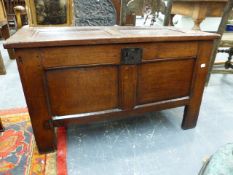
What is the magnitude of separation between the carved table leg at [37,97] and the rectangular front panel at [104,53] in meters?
0.05

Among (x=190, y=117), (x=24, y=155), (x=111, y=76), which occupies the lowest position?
(x=24, y=155)

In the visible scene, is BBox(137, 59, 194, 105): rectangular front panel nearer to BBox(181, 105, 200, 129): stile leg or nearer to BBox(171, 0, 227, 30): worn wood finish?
BBox(181, 105, 200, 129): stile leg

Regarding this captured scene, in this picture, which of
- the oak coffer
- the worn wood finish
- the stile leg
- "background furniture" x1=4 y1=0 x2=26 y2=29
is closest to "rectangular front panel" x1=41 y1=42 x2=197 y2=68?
the oak coffer

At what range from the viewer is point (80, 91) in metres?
1.04

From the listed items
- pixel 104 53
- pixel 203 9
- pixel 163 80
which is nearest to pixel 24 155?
pixel 104 53

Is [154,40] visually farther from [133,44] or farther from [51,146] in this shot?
[51,146]

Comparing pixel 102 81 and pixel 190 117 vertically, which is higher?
pixel 102 81

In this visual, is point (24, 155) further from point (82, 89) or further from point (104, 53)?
point (104, 53)

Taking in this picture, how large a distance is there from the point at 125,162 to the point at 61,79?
0.63m

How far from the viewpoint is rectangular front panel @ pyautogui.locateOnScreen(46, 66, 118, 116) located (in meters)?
0.98

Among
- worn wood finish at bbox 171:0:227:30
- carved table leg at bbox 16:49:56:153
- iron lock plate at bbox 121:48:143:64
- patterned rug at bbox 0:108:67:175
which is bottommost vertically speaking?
patterned rug at bbox 0:108:67:175

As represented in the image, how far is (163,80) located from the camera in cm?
117

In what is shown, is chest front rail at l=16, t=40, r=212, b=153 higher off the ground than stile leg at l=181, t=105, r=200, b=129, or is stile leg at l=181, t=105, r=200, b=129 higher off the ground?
chest front rail at l=16, t=40, r=212, b=153

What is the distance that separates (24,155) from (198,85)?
122 cm
